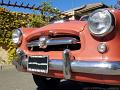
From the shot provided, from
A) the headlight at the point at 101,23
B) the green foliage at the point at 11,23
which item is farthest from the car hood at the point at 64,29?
the green foliage at the point at 11,23

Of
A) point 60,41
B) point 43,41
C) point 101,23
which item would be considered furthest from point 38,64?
point 101,23

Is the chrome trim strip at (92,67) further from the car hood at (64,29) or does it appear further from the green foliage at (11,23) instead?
the green foliage at (11,23)

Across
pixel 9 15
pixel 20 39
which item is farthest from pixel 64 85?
Result: pixel 9 15

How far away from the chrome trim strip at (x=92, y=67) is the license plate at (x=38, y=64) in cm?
22

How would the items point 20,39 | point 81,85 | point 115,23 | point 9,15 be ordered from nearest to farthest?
point 115,23
point 20,39
point 81,85
point 9,15

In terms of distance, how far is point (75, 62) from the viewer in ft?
13.5

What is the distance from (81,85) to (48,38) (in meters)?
1.73

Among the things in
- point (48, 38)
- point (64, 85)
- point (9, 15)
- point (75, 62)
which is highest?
point (9, 15)

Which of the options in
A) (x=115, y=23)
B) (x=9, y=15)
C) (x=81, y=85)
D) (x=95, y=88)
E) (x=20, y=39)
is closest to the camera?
(x=115, y=23)

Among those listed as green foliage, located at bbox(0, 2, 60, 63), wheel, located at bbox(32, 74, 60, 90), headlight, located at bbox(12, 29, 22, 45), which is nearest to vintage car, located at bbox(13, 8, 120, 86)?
headlight, located at bbox(12, 29, 22, 45)

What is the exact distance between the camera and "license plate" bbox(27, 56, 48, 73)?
178 inches

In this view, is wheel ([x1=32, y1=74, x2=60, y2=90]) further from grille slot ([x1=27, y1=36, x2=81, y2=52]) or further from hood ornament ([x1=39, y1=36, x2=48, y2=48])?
hood ornament ([x1=39, y1=36, x2=48, y2=48])

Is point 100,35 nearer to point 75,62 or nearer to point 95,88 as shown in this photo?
point 75,62

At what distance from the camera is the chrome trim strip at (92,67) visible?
12.3 ft
